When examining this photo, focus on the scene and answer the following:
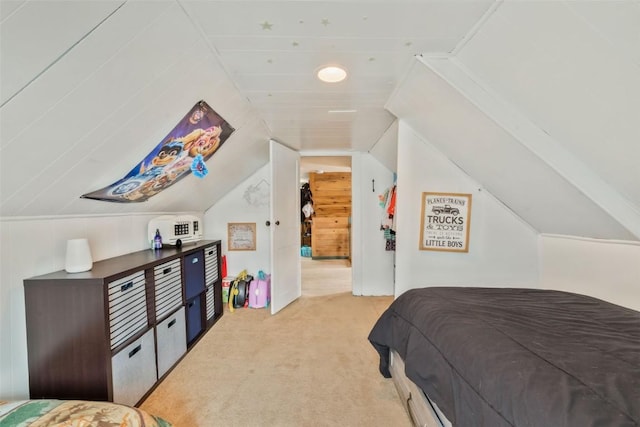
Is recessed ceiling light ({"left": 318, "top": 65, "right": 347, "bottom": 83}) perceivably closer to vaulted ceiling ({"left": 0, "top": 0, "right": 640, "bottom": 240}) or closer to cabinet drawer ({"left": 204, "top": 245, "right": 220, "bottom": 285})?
vaulted ceiling ({"left": 0, "top": 0, "right": 640, "bottom": 240})

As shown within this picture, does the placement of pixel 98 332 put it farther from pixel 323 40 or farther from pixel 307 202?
pixel 307 202

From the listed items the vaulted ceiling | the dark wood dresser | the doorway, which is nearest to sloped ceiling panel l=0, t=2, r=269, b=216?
the vaulted ceiling

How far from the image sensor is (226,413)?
159 cm

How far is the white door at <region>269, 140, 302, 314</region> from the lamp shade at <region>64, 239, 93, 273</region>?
1.57m

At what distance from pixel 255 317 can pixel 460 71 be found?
9.21 ft

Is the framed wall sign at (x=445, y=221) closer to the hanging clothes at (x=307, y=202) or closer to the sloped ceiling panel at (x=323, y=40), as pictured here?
the sloped ceiling panel at (x=323, y=40)

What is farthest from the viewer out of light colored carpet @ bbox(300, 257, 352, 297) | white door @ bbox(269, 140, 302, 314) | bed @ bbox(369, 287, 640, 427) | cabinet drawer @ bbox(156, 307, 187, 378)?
light colored carpet @ bbox(300, 257, 352, 297)

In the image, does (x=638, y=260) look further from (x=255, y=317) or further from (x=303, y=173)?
(x=303, y=173)

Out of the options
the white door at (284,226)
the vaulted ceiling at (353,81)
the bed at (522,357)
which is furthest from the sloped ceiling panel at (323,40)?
the bed at (522,357)

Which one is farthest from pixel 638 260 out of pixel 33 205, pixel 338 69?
pixel 33 205

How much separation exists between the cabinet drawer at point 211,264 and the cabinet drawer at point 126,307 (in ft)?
3.15

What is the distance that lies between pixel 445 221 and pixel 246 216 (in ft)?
8.25

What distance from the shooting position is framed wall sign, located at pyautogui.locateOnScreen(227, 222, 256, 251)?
143 inches

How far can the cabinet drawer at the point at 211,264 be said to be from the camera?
2689mm
